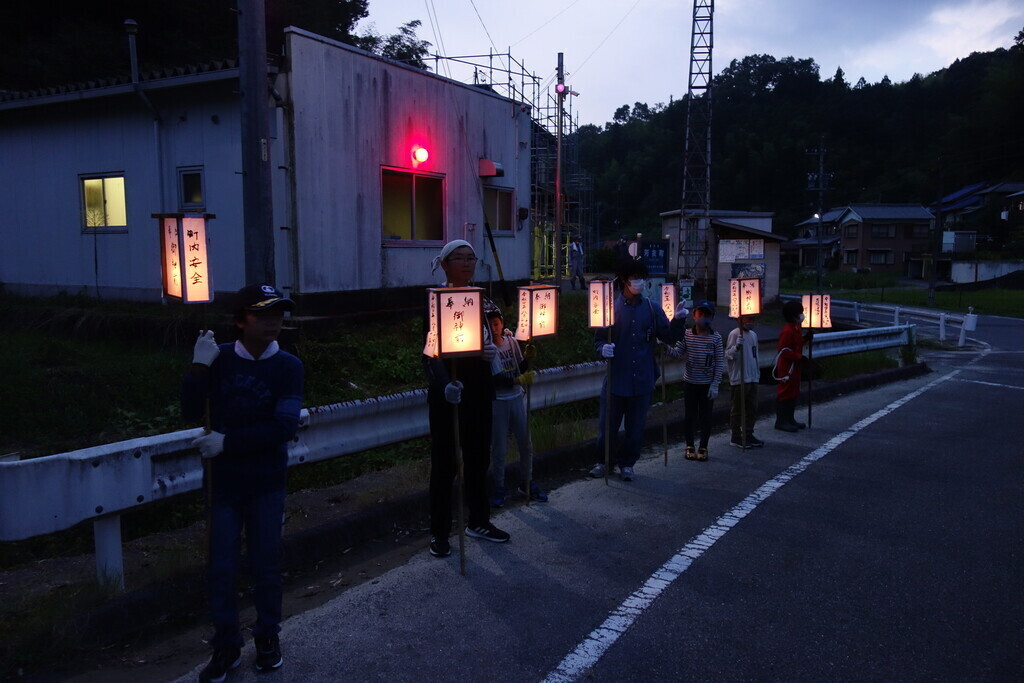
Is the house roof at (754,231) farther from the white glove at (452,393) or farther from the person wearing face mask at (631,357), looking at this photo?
the white glove at (452,393)

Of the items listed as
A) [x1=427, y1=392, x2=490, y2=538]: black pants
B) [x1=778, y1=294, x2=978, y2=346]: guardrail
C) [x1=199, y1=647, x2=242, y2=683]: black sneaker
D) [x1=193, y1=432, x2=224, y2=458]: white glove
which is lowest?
[x1=199, y1=647, x2=242, y2=683]: black sneaker

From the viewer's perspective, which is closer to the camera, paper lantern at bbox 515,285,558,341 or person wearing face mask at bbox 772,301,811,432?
paper lantern at bbox 515,285,558,341

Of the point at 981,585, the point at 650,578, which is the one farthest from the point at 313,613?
the point at 981,585

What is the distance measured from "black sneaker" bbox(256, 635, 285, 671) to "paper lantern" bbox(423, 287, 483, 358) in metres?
2.01

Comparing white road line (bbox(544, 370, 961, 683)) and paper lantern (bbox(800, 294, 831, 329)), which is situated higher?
paper lantern (bbox(800, 294, 831, 329))

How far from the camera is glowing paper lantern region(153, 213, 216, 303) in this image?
443 cm

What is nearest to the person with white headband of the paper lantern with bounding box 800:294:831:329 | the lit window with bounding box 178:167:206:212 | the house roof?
the paper lantern with bounding box 800:294:831:329

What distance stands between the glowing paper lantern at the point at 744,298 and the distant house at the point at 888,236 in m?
62.9

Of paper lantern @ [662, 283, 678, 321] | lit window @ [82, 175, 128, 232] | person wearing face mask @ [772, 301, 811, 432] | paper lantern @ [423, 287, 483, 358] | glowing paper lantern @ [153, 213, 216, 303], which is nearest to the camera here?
glowing paper lantern @ [153, 213, 216, 303]

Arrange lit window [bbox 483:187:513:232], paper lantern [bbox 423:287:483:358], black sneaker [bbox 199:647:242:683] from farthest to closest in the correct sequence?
lit window [bbox 483:187:513:232], paper lantern [bbox 423:287:483:358], black sneaker [bbox 199:647:242:683]

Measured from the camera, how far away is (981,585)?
4.64 meters

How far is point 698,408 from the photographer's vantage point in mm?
8047

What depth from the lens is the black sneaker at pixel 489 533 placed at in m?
5.30

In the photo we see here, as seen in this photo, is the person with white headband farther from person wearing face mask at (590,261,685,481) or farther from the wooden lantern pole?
person wearing face mask at (590,261,685,481)
